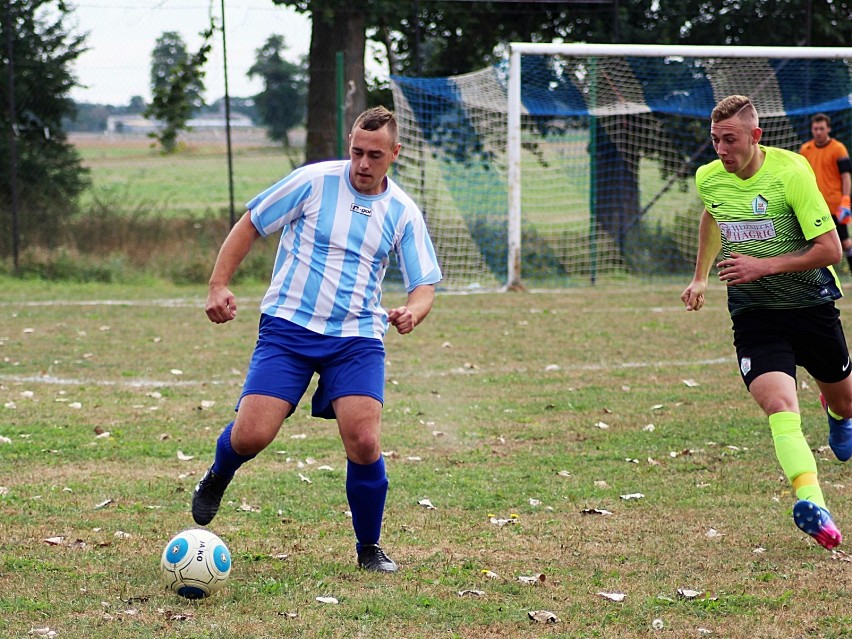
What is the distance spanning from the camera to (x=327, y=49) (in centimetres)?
1748

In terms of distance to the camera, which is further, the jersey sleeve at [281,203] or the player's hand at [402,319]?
the jersey sleeve at [281,203]

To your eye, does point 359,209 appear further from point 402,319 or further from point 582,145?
point 582,145

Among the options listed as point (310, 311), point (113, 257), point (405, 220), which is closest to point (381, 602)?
point (310, 311)

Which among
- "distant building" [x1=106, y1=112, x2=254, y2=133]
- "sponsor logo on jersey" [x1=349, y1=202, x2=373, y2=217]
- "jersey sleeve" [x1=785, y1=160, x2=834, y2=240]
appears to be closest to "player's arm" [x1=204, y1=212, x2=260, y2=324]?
"sponsor logo on jersey" [x1=349, y1=202, x2=373, y2=217]

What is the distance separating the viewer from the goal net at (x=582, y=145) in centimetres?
1568

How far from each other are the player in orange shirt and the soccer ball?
10549 mm

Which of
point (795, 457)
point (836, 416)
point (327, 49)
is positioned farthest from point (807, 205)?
point (327, 49)

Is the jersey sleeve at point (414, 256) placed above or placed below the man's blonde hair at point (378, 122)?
below

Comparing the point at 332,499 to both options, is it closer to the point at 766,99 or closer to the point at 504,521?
the point at 504,521

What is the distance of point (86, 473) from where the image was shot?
6.22 metres

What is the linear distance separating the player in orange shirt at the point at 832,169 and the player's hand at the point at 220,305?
10.2 m

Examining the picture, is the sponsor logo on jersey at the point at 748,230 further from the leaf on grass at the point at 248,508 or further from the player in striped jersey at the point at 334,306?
the leaf on grass at the point at 248,508

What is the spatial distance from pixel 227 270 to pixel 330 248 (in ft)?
1.40

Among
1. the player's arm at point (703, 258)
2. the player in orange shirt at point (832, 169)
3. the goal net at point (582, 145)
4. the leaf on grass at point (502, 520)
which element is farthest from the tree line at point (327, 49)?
the leaf on grass at point (502, 520)
